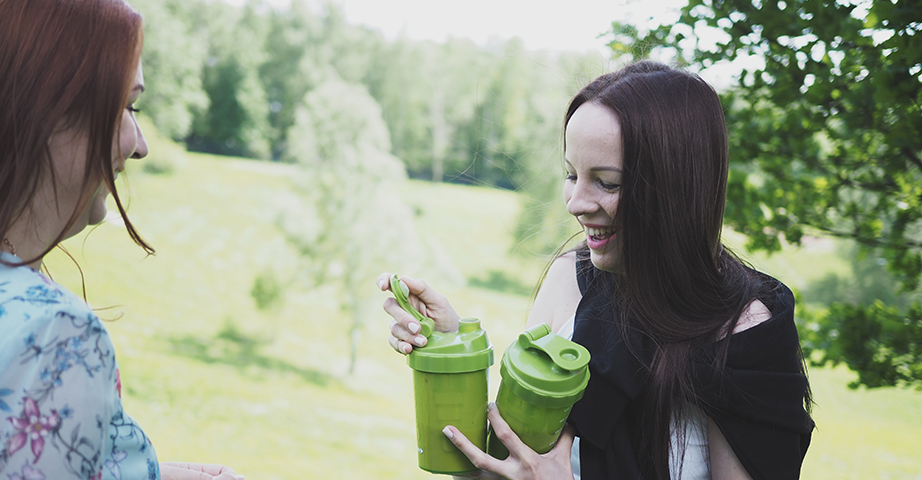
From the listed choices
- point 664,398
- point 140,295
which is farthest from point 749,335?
point 140,295

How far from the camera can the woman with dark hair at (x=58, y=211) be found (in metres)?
0.75

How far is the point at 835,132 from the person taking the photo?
5.95 ft

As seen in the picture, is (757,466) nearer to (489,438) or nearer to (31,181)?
(489,438)

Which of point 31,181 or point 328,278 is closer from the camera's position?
point 31,181

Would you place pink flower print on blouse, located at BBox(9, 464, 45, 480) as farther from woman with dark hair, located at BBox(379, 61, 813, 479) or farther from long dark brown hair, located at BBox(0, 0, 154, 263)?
woman with dark hair, located at BBox(379, 61, 813, 479)

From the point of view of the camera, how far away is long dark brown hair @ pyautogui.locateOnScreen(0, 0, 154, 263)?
0.80m

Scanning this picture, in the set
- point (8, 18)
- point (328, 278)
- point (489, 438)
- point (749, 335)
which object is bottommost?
point (328, 278)

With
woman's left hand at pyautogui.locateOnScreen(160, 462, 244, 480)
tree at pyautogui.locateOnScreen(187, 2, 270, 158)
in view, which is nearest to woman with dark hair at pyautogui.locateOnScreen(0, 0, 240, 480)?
woman's left hand at pyautogui.locateOnScreen(160, 462, 244, 480)

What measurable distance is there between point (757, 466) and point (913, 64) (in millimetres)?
893

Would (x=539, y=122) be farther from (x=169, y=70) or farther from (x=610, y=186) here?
(x=169, y=70)

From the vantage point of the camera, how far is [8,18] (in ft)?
2.65

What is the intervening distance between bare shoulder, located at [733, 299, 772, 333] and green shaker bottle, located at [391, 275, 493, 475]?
0.51 metres

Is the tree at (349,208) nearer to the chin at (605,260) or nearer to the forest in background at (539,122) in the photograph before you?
the forest in background at (539,122)

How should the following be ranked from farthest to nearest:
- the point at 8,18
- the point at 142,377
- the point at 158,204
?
the point at 158,204 < the point at 142,377 < the point at 8,18
